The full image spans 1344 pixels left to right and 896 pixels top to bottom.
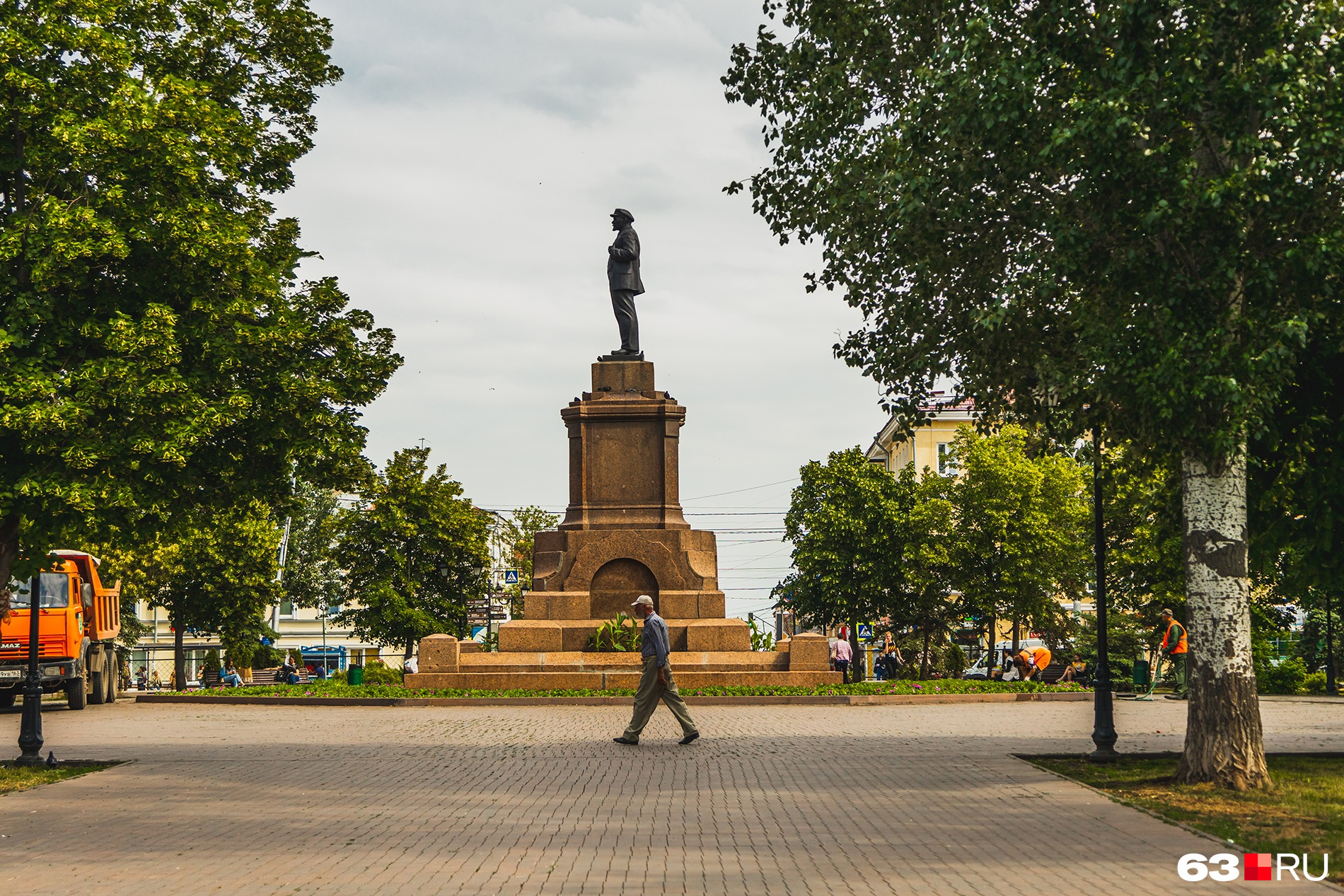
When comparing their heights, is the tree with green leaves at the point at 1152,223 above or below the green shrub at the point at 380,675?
above

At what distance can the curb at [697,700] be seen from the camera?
76.5 ft

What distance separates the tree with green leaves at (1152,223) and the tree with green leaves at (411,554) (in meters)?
38.3

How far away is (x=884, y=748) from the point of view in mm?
16141

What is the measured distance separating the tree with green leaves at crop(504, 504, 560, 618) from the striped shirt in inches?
1459

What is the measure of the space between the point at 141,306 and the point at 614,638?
42.3 ft

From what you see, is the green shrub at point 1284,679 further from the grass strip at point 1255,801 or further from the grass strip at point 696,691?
the grass strip at point 1255,801

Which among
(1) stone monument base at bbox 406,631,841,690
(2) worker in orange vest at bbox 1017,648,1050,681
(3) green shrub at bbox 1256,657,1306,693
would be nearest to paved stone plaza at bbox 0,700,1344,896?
(1) stone monument base at bbox 406,631,841,690

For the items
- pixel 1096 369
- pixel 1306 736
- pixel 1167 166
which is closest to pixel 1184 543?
pixel 1096 369

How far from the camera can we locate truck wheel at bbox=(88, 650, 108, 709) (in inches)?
1150

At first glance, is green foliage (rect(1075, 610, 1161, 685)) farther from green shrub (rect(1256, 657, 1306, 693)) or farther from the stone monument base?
the stone monument base

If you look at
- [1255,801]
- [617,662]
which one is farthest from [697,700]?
[1255,801]

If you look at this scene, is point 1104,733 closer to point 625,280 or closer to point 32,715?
point 32,715

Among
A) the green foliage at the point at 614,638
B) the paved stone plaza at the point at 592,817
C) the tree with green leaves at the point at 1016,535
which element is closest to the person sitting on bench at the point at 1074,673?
the tree with green leaves at the point at 1016,535

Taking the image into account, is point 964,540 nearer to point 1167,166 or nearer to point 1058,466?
point 1058,466
